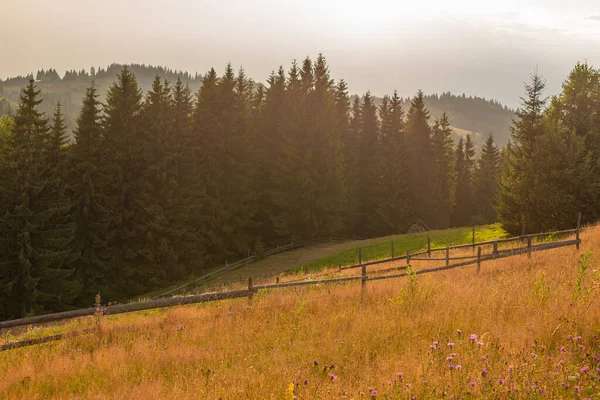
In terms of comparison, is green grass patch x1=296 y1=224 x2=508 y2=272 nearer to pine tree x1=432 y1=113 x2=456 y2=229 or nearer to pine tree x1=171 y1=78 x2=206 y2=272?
pine tree x1=171 y1=78 x2=206 y2=272

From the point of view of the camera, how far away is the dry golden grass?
4.91 metres

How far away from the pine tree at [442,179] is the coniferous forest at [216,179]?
34 cm

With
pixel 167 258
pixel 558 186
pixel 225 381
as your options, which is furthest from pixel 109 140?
pixel 558 186

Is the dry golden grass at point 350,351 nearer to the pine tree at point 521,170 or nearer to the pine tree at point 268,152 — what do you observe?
the pine tree at point 521,170

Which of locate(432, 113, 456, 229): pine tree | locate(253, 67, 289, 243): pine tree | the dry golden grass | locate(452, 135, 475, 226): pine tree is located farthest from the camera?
locate(452, 135, 475, 226): pine tree

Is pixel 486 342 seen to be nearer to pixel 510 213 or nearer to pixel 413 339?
pixel 413 339

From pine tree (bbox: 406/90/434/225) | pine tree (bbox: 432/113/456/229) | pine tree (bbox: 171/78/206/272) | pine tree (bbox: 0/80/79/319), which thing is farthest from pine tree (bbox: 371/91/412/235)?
pine tree (bbox: 0/80/79/319)

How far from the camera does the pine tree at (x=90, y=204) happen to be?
31594mm

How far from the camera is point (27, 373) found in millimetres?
7176

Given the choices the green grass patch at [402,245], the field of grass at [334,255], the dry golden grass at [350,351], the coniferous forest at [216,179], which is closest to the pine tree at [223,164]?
the coniferous forest at [216,179]

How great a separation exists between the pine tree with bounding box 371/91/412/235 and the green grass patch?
41.0ft

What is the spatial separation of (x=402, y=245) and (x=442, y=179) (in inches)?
1009

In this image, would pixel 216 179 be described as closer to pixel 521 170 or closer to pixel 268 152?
pixel 268 152

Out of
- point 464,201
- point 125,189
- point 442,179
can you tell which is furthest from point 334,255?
point 464,201
